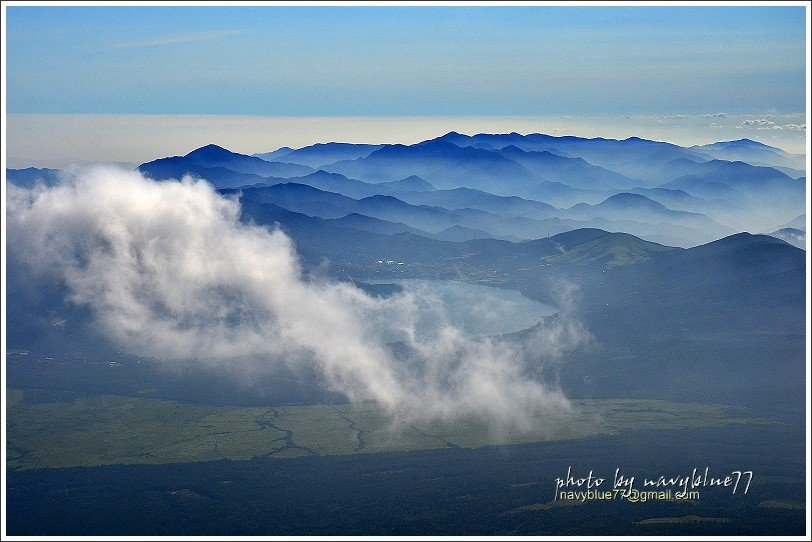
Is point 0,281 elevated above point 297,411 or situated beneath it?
elevated above

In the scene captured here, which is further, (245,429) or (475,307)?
(475,307)

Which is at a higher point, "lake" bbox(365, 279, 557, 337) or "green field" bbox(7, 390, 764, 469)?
"lake" bbox(365, 279, 557, 337)

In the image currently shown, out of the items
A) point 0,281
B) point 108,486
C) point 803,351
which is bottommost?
point 108,486

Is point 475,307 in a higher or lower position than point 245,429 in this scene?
higher

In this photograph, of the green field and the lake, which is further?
the lake

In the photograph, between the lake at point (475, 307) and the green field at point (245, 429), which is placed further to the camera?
the lake at point (475, 307)

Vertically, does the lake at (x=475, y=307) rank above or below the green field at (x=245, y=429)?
above

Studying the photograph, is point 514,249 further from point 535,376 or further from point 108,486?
point 108,486

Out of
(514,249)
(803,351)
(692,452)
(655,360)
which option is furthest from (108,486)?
(514,249)
